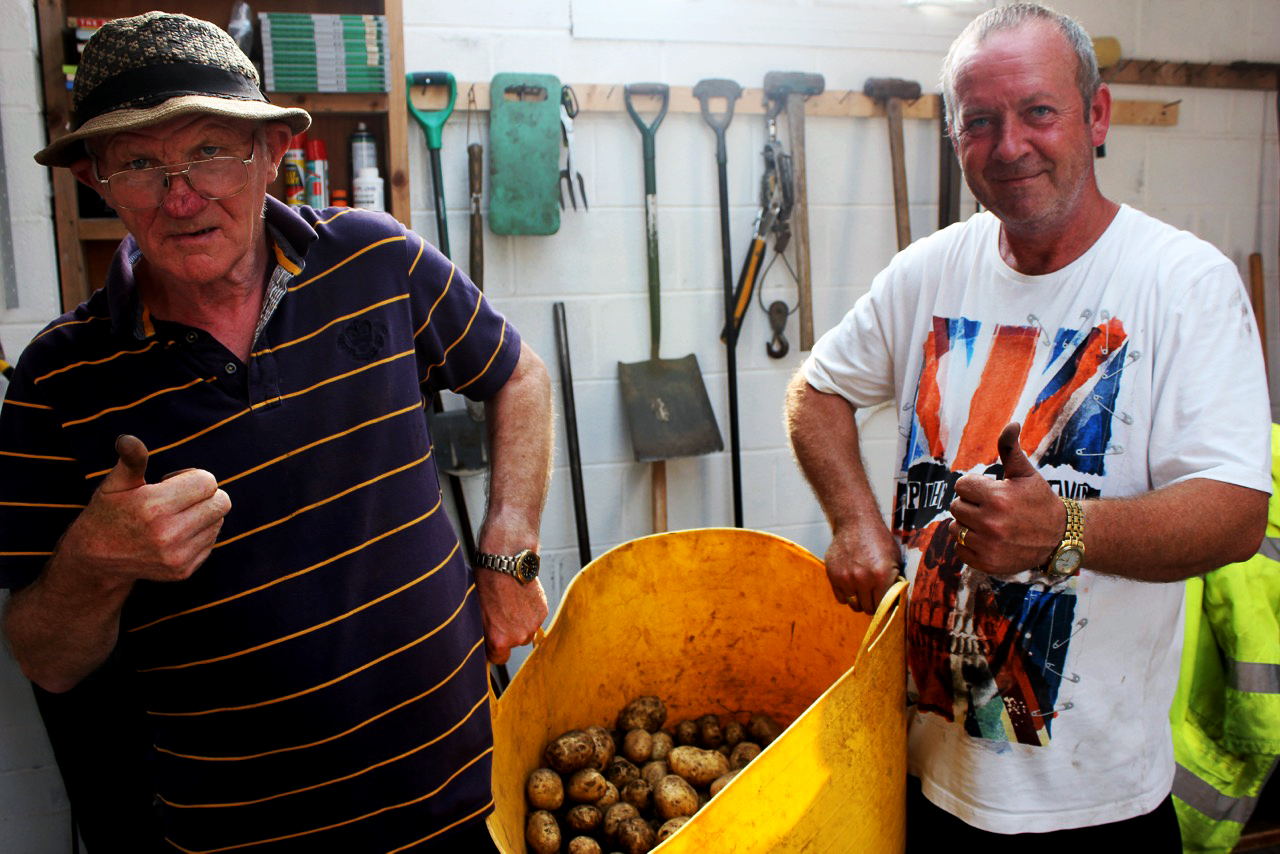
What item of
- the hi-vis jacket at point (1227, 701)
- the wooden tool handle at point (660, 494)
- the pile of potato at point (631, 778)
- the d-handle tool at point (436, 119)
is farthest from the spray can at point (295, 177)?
the hi-vis jacket at point (1227, 701)

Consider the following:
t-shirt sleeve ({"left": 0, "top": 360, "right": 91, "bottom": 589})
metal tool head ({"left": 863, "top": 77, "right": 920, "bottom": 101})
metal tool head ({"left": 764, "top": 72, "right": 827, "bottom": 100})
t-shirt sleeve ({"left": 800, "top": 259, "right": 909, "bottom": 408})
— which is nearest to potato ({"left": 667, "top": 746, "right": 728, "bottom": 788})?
t-shirt sleeve ({"left": 800, "top": 259, "right": 909, "bottom": 408})

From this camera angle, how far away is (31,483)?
3.57 ft

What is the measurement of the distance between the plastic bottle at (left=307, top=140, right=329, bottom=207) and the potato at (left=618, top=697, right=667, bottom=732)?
126 cm

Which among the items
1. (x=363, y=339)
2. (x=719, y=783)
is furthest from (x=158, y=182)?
(x=719, y=783)

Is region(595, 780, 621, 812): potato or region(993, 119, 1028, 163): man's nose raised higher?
region(993, 119, 1028, 163): man's nose

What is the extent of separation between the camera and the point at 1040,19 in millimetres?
1262

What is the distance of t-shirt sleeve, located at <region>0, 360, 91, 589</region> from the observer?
3.54 feet

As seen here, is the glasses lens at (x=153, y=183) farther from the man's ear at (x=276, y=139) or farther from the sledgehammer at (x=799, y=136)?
the sledgehammer at (x=799, y=136)

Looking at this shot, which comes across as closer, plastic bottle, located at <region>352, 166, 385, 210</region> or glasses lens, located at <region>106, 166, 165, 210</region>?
glasses lens, located at <region>106, 166, 165, 210</region>

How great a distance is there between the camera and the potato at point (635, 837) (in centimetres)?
148

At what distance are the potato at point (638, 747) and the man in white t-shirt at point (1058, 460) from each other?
1.53 ft

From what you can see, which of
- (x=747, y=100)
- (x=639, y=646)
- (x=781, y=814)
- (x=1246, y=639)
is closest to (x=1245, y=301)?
(x=781, y=814)

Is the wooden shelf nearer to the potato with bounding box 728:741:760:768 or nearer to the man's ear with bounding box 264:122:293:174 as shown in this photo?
the man's ear with bounding box 264:122:293:174

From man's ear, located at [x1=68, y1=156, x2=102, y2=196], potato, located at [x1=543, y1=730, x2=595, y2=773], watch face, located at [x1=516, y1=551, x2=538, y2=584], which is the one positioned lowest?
potato, located at [x1=543, y1=730, x2=595, y2=773]
